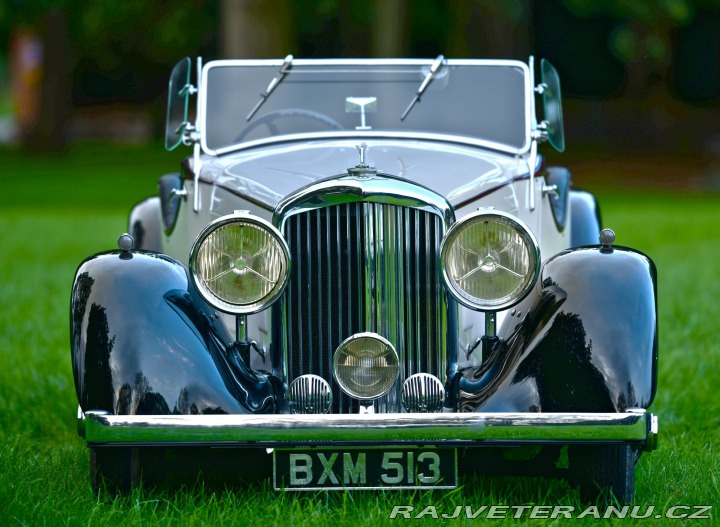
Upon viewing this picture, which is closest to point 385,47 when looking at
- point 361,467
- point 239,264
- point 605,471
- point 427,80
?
point 427,80

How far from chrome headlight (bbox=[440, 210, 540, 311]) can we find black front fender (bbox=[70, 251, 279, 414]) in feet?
2.45

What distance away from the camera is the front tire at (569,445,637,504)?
12.8ft

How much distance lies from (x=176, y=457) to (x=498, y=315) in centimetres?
141

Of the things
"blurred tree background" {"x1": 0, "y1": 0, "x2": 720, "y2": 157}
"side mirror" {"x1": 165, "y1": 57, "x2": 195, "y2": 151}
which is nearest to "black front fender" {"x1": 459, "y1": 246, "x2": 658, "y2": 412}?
"side mirror" {"x1": 165, "y1": 57, "x2": 195, "y2": 151}

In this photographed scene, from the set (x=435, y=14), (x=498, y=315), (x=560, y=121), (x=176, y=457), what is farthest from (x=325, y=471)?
(x=435, y=14)

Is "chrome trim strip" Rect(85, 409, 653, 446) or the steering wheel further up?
the steering wheel

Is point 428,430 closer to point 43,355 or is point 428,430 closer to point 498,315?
point 498,315

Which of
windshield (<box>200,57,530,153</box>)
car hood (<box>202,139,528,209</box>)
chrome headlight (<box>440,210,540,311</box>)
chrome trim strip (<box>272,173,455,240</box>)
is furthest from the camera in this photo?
windshield (<box>200,57,530,153</box>)

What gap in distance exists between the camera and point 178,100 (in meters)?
5.64

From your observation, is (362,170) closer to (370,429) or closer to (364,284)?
(364,284)

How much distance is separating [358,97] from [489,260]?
5.02 ft

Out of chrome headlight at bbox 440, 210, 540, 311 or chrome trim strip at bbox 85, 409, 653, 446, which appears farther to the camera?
chrome headlight at bbox 440, 210, 540, 311

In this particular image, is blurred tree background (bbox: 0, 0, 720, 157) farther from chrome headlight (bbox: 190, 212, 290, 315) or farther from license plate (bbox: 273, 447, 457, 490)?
license plate (bbox: 273, 447, 457, 490)

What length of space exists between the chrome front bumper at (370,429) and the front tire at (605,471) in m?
0.18
